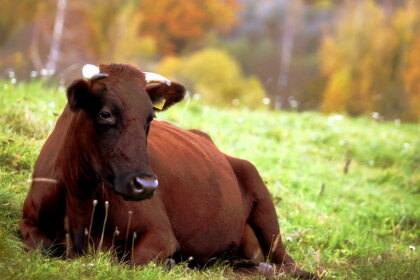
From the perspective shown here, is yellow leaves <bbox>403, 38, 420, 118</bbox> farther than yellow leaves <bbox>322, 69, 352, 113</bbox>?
No

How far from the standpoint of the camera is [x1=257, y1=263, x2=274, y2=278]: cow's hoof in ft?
20.4

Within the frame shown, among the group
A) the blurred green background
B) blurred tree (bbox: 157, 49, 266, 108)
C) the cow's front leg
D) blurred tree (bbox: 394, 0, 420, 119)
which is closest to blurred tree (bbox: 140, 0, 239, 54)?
the blurred green background

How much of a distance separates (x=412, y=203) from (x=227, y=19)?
31.8 m

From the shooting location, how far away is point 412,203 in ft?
32.7

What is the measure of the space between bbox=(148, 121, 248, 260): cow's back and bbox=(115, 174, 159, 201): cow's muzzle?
96cm

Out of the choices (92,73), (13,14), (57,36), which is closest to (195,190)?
(92,73)

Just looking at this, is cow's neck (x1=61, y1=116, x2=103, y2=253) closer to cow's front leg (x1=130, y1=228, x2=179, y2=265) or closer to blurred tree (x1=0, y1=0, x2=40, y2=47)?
cow's front leg (x1=130, y1=228, x2=179, y2=265)

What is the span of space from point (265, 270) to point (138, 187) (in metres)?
1.93

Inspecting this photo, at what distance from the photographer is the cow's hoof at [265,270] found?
20.4ft

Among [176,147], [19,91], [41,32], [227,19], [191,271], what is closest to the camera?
[191,271]

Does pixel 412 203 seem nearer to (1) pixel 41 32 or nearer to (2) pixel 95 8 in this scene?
(1) pixel 41 32

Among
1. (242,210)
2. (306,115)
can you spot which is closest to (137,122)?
(242,210)

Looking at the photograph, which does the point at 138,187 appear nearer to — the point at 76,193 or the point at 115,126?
the point at 115,126

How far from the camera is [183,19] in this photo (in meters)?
39.9
